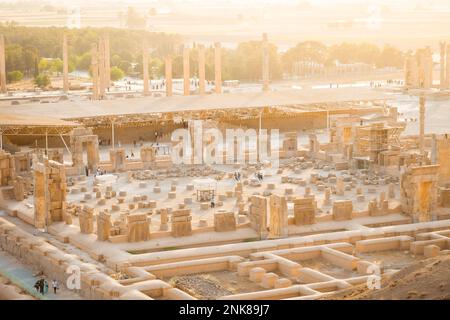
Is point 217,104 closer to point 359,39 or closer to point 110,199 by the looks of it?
point 110,199

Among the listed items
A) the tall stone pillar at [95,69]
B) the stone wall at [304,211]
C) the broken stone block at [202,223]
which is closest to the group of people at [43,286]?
the broken stone block at [202,223]

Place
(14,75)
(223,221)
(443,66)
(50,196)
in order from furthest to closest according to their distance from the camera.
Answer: (14,75) → (443,66) → (50,196) → (223,221)

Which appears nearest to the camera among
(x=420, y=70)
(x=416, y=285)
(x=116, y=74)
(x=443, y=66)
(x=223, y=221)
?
(x=416, y=285)

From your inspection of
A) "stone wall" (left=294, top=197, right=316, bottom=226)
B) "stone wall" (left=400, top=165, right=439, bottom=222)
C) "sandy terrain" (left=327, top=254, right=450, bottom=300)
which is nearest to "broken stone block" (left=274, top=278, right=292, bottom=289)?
"sandy terrain" (left=327, top=254, right=450, bottom=300)

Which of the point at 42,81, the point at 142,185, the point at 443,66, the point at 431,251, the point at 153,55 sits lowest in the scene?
the point at 431,251

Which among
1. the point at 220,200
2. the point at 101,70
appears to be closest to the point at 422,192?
the point at 220,200

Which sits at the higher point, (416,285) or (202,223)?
(416,285)

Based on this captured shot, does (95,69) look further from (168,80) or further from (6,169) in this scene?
(6,169)

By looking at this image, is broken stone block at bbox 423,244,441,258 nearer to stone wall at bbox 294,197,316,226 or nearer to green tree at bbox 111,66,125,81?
stone wall at bbox 294,197,316,226

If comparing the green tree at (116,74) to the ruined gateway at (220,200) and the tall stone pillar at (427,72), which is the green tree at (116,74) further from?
the ruined gateway at (220,200)
